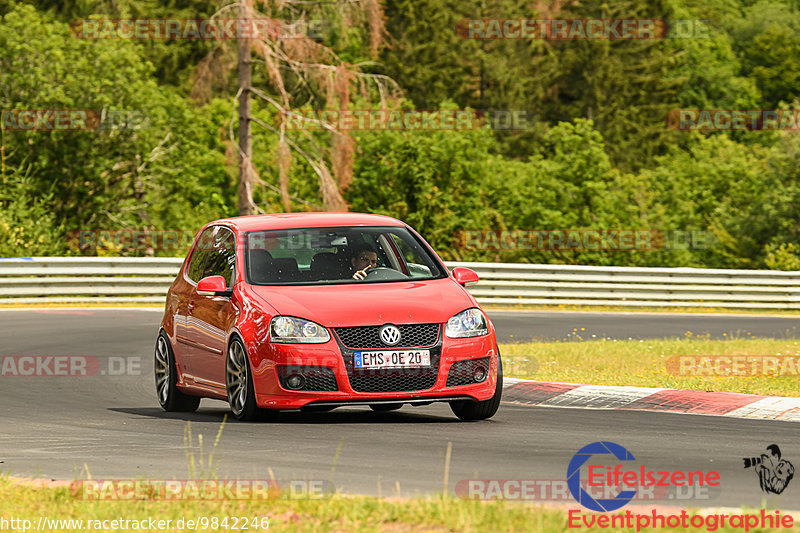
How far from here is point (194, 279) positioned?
38.9ft

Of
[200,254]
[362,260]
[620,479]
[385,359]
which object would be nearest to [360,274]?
[362,260]

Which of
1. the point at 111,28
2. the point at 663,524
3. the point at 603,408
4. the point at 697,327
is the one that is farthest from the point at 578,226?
the point at 663,524

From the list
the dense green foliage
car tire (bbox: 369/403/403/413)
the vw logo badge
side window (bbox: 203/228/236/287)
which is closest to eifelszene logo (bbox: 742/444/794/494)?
the vw logo badge

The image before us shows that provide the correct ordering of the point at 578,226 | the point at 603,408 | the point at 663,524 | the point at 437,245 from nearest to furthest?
the point at 663,524, the point at 603,408, the point at 437,245, the point at 578,226

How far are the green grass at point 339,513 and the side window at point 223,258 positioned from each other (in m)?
4.47

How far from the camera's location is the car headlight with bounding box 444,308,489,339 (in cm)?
1002

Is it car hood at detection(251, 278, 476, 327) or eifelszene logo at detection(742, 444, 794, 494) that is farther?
car hood at detection(251, 278, 476, 327)

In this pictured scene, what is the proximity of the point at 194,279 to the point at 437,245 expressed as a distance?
32677 millimetres

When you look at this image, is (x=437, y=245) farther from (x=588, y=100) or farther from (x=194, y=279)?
(x=588, y=100)

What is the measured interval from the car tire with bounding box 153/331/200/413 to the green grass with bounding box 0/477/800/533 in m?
4.81

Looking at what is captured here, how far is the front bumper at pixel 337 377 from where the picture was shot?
32.1 ft

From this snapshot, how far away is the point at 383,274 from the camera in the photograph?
11000 mm

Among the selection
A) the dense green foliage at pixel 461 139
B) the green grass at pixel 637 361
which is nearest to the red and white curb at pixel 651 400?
the green grass at pixel 637 361

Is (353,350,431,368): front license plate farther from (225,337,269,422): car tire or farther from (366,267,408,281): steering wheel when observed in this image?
(366,267,408,281): steering wheel
